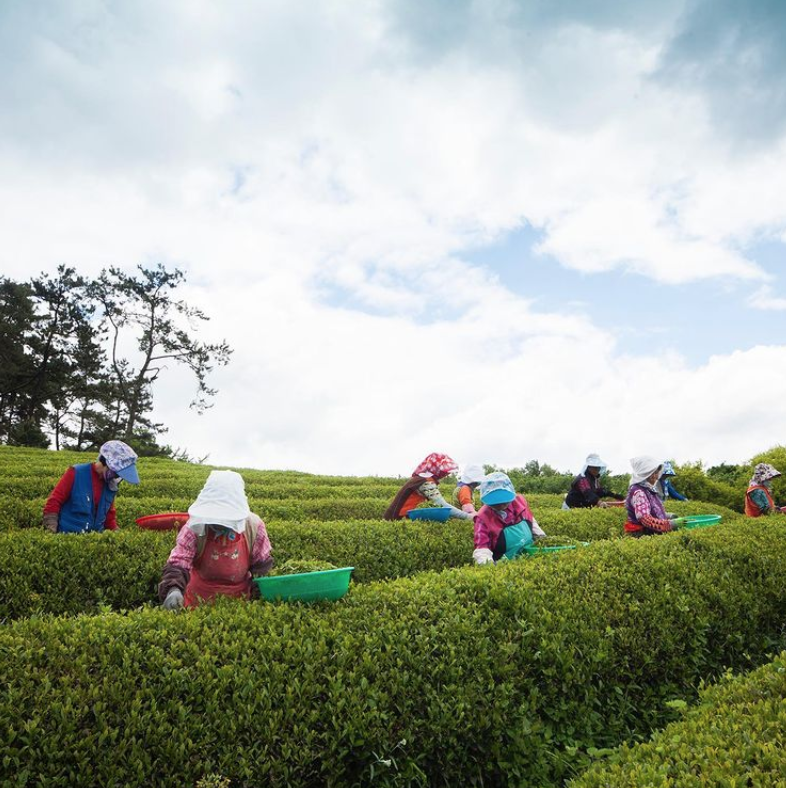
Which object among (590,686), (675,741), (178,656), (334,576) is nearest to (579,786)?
(675,741)

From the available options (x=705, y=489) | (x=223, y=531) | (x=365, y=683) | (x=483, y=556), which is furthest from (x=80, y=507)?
(x=705, y=489)

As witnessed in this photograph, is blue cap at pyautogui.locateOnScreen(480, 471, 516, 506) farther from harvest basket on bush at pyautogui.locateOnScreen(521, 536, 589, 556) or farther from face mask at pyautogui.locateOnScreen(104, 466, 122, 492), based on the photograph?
face mask at pyautogui.locateOnScreen(104, 466, 122, 492)

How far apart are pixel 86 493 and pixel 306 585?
476 cm

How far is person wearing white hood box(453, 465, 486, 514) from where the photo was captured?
9.78 meters

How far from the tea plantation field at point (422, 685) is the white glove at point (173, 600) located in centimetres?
25

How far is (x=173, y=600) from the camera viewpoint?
173 inches

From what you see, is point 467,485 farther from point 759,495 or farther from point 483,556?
point 759,495

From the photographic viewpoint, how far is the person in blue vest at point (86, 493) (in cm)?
750

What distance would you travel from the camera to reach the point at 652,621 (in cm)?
535

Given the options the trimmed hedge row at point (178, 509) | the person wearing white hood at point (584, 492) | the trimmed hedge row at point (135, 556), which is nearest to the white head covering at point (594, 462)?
the person wearing white hood at point (584, 492)

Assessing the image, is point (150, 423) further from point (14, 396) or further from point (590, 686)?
point (590, 686)

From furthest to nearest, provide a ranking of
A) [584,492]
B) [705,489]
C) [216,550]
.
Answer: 1. [705,489]
2. [584,492]
3. [216,550]

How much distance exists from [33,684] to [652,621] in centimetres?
462

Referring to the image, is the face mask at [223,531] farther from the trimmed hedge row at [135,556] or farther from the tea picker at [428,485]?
the tea picker at [428,485]
